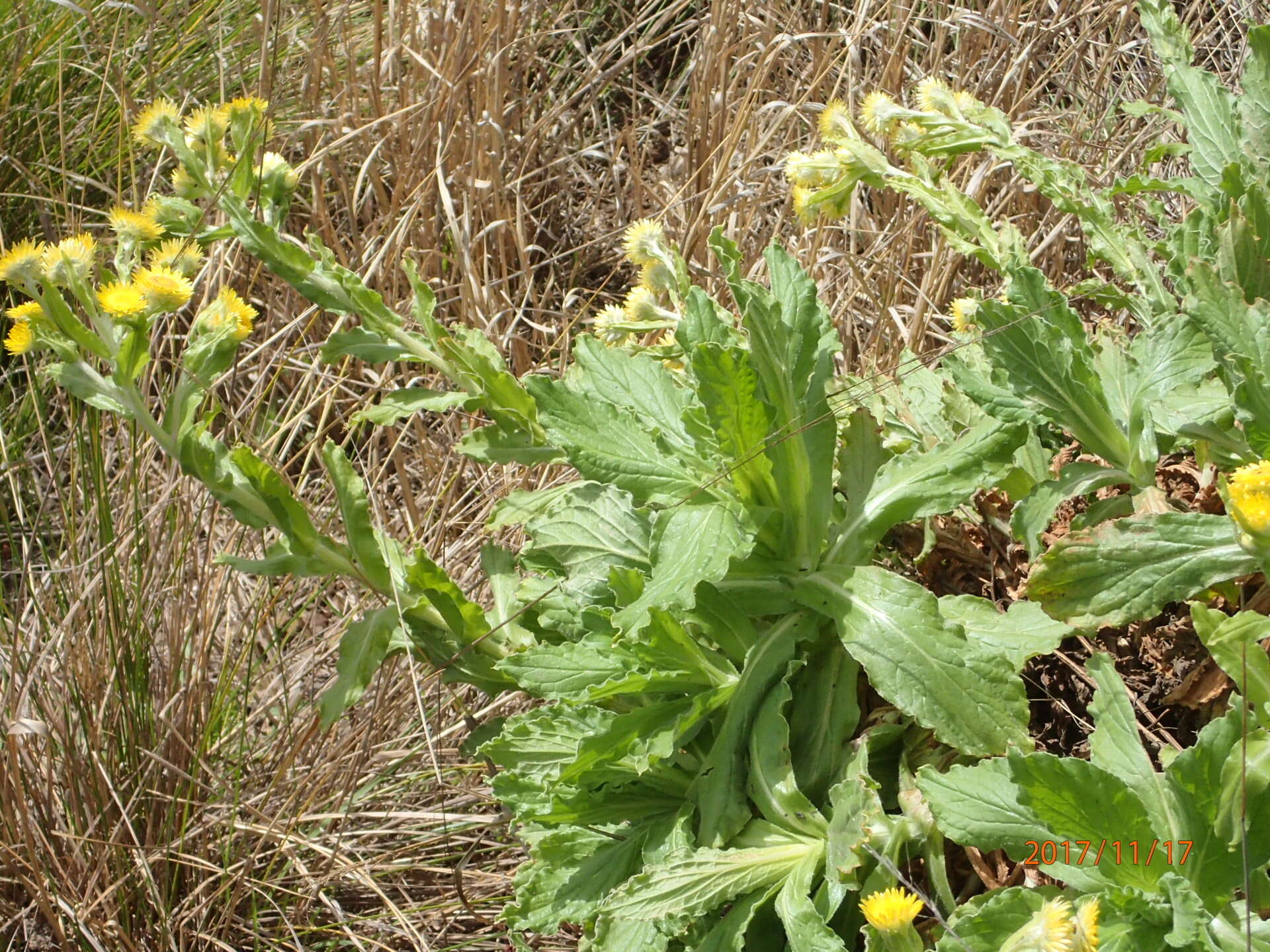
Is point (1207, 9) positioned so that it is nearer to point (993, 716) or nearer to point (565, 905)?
point (993, 716)

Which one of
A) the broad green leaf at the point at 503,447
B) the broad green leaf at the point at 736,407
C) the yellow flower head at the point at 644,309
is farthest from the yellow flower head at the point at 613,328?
the broad green leaf at the point at 736,407

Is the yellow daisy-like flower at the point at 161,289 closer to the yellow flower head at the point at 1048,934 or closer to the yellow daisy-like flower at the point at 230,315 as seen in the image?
the yellow daisy-like flower at the point at 230,315

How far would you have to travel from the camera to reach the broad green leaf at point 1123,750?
3.56 ft

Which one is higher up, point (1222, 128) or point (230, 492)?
point (1222, 128)

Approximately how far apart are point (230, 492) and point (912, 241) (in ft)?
5.63

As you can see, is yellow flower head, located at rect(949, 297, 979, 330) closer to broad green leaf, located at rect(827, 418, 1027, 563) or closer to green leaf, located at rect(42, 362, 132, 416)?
broad green leaf, located at rect(827, 418, 1027, 563)

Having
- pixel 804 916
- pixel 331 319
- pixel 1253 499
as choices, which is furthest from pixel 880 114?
pixel 331 319

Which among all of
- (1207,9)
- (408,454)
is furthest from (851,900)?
(1207,9)

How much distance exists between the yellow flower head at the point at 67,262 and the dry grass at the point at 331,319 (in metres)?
0.59

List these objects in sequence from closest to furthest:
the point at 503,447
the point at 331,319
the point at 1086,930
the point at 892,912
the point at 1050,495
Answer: the point at 1086,930 < the point at 892,912 < the point at 1050,495 < the point at 503,447 < the point at 331,319

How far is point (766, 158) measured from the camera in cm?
311

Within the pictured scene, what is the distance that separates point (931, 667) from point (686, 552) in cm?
27

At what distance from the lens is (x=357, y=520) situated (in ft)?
4.83

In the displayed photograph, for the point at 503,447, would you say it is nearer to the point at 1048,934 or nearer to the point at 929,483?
the point at 929,483
